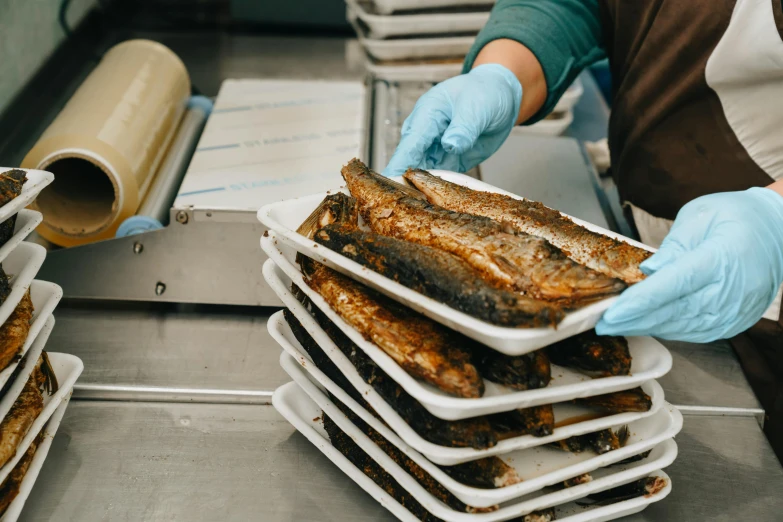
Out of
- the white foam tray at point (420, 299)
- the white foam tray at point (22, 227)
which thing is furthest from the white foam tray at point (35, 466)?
the white foam tray at point (420, 299)

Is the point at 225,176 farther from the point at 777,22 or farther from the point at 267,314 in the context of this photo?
the point at 777,22

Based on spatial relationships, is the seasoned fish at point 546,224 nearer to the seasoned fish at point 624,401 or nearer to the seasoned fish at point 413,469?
the seasoned fish at point 624,401

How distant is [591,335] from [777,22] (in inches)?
43.5

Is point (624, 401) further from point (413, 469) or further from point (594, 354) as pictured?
point (413, 469)

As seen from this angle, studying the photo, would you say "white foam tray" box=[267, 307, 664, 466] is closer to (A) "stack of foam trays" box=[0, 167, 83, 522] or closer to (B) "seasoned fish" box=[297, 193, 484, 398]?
(B) "seasoned fish" box=[297, 193, 484, 398]

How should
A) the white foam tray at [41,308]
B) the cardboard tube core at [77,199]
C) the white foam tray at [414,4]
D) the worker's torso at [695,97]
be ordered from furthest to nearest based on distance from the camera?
the white foam tray at [414,4] < the cardboard tube core at [77,199] < the worker's torso at [695,97] < the white foam tray at [41,308]

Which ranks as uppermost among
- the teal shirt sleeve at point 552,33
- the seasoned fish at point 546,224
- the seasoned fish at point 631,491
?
the teal shirt sleeve at point 552,33

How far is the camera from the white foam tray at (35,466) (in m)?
1.23

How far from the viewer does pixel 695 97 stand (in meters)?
1.86

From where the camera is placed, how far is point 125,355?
1757 millimetres

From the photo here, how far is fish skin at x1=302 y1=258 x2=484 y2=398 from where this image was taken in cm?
101

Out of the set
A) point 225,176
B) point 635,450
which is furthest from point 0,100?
point 635,450

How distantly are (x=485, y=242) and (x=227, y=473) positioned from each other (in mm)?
808

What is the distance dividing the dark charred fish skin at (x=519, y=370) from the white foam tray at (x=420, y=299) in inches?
3.2
